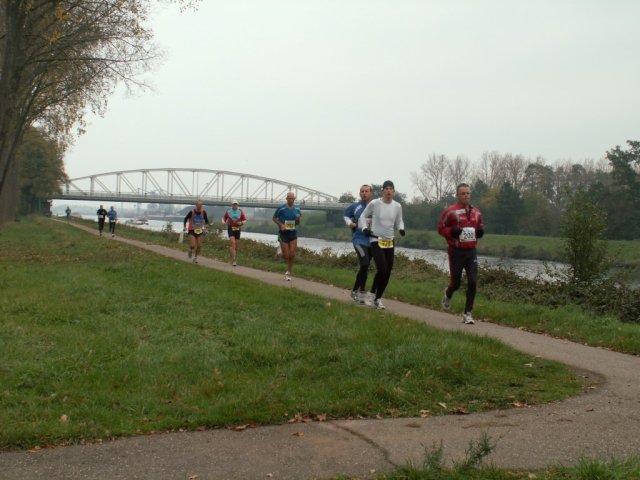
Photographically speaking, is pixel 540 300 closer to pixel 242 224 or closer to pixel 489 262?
pixel 489 262

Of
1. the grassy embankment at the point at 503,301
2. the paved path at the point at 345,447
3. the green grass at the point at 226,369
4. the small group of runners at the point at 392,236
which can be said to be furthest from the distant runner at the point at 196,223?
the paved path at the point at 345,447

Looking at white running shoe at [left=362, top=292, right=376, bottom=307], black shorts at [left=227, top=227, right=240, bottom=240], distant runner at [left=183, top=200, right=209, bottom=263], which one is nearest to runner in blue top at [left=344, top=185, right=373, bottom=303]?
white running shoe at [left=362, top=292, right=376, bottom=307]

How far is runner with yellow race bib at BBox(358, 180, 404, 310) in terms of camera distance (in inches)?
412

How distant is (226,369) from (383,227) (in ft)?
15.7

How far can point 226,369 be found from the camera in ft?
20.6

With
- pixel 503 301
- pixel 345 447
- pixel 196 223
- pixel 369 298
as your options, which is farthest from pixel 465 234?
pixel 196 223

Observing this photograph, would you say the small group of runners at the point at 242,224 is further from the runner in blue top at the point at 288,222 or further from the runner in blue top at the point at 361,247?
the runner in blue top at the point at 361,247

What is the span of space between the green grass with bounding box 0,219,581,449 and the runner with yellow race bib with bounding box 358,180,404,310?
1.21 metres

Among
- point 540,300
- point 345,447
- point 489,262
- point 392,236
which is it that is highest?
point 392,236

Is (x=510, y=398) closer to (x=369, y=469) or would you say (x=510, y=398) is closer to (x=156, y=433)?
(x=369, y=469)

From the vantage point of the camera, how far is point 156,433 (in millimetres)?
4684

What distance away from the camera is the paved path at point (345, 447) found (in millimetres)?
4039

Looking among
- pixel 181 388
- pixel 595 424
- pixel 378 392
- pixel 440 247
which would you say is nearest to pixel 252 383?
pixel 181 388

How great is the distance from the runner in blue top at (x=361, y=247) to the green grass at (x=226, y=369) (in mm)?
1557
